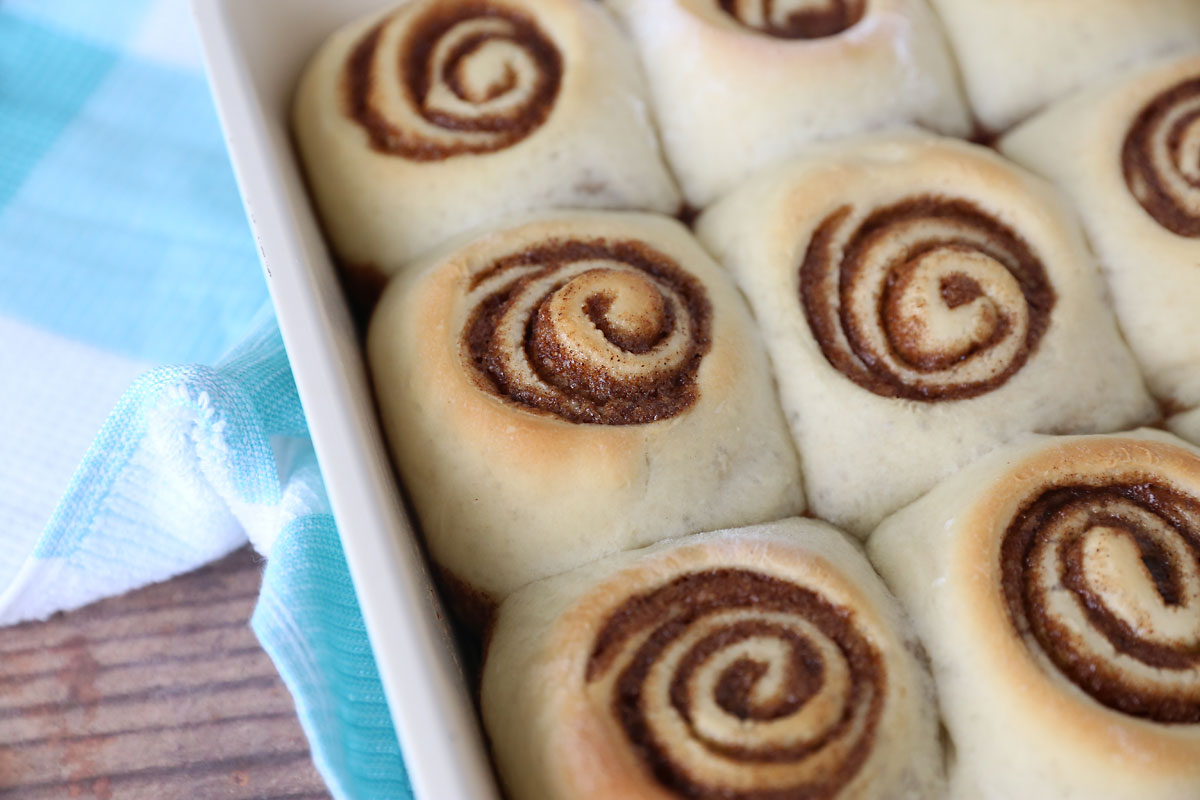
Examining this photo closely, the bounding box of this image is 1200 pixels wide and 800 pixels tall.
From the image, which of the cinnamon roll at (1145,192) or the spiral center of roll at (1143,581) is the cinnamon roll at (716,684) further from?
the cinnamon roll at (1145,192)

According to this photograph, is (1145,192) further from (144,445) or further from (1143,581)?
(144,445)

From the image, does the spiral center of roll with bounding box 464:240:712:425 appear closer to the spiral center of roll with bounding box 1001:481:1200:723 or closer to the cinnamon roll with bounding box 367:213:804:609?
the cinnamon roll with bounding box 367:213:804:609

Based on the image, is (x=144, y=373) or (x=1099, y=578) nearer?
(x=1099, y=578)

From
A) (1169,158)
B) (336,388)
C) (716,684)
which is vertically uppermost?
(1169,158)

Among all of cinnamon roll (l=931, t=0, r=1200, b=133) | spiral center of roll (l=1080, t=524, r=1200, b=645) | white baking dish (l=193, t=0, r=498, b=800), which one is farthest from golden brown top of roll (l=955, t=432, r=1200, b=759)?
cinnamon roll (l=931, t=0, r=1200, b=133)

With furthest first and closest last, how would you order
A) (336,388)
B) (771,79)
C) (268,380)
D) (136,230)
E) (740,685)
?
1. (136,230)
2. (771,79)
3. (268,380)
4. (336,388)
5. (740,685)

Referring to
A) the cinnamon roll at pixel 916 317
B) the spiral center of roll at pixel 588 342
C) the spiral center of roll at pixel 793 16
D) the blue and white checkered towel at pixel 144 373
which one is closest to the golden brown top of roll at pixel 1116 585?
the cinnamon roll at pixel 916 317

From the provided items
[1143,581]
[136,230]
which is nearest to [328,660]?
[1143,581]
